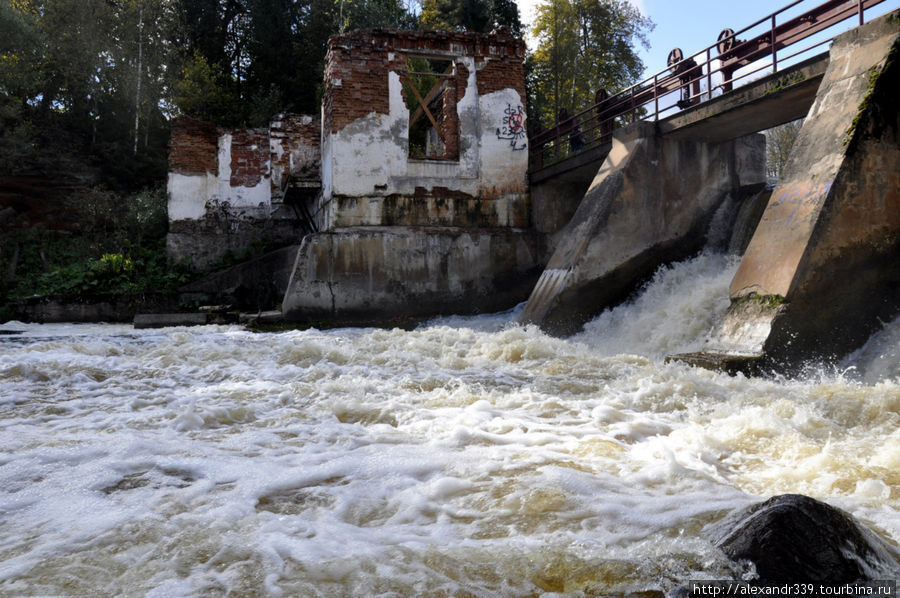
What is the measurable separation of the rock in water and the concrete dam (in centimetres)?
384

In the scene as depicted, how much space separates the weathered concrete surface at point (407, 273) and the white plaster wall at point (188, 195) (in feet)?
21.9

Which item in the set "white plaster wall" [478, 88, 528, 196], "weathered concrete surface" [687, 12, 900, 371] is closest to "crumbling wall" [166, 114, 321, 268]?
"white plaster wall" [478, 88, 528, 196]

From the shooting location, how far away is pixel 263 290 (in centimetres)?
1467

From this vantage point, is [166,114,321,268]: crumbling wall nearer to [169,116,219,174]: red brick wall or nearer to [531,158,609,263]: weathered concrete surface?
[169,116,219,174]: red brick wall

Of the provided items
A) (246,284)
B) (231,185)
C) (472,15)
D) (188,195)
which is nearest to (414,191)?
(246,284)

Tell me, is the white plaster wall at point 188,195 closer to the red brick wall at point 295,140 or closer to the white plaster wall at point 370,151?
the red brick wall at point 295,140

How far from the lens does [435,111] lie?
56.7ft

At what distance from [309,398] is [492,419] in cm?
166

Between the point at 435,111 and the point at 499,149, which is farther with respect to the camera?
the point at 435,111

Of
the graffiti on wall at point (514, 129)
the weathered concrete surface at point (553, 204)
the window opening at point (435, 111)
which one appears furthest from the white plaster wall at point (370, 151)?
the weathered concrete surface at point (553, 204)

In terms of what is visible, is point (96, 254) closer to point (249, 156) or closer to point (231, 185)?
point (231, 185)

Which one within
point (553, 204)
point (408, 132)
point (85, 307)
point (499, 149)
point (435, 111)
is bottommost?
point (85, 307)

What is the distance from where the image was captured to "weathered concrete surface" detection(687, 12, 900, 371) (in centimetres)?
585

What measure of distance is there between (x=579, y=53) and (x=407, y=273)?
62.2ft
